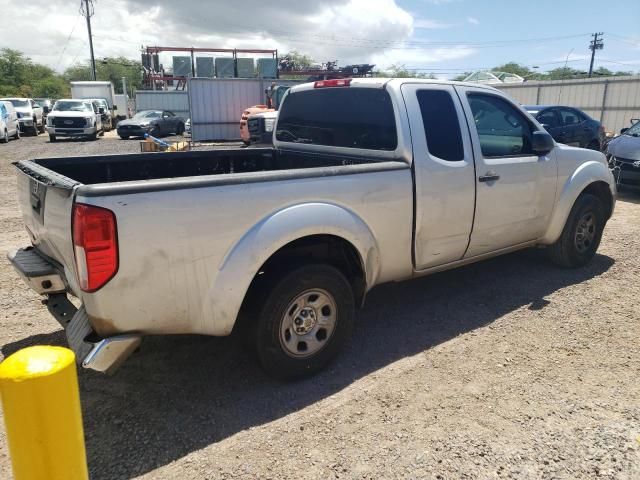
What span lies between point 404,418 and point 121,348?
162 centimetres

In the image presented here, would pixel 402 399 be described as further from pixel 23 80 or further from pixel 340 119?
pixel 23 80

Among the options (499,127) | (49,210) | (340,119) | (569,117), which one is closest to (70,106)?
(569,117)

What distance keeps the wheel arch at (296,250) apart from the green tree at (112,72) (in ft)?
311

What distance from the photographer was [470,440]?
9.17 feet

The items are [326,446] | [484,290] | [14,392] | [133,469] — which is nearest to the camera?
[14,392]

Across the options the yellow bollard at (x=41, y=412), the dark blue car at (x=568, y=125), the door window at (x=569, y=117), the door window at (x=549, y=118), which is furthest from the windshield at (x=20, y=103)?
the yellow bollard at (x=41, y=412)

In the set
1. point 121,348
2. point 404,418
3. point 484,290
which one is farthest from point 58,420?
→ point 484,290

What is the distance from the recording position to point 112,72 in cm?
9275

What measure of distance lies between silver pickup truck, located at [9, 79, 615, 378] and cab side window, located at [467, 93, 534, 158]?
18 millimetres

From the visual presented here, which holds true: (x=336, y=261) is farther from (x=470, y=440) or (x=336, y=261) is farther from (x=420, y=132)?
(x=470, y=440)

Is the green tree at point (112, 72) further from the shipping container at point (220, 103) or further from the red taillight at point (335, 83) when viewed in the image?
the red taillight at point (335, 83)

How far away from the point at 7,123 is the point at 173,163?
20.9 m

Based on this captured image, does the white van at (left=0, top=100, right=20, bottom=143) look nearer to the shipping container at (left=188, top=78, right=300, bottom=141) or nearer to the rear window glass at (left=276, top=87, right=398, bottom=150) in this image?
the shipping container at (left=188, top=78, right=300, bottom=141)

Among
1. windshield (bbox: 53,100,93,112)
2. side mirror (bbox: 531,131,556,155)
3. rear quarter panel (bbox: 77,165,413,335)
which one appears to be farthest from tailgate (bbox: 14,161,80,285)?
windshield (bbox: 53,100,93,112)
